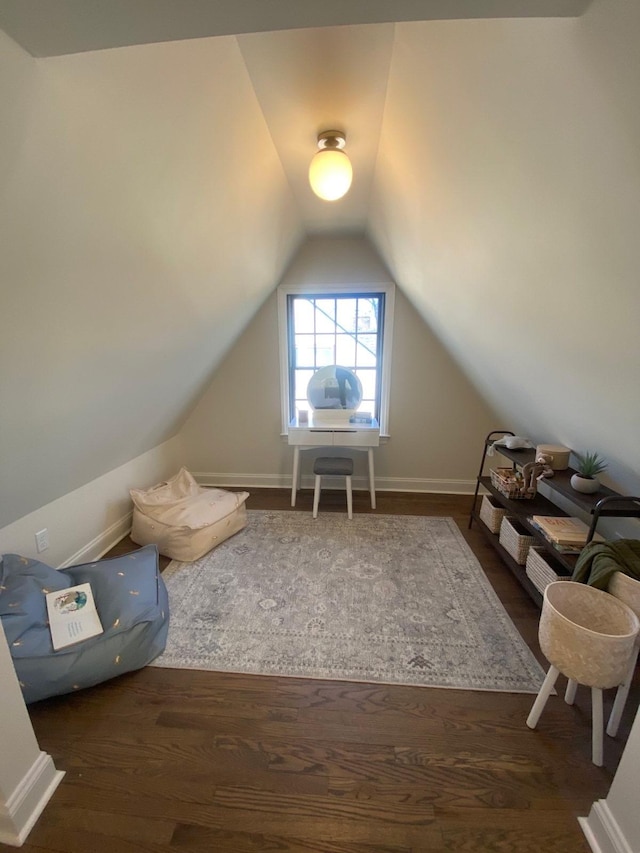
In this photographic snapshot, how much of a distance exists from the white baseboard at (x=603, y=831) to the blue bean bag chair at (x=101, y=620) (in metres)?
1.63

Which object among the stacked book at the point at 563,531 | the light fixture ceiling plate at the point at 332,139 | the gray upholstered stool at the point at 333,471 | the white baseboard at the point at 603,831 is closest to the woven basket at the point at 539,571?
the stacked book at the point at 563,531

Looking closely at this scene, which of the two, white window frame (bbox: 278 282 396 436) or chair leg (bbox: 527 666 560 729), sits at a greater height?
white window frame (bbox: 278 282 396 436)

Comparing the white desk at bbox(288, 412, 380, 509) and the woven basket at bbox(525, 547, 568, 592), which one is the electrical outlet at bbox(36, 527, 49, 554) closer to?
the white desk at bbox(288, 412, 380, 509)

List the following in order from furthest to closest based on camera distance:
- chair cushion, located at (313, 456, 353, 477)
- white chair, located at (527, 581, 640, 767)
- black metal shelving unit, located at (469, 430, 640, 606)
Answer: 1. chair cushion, located at (313, 456, 353, 477)
2. black metal shelving unit, located at (469, 430, 640, 606)
3. white chair, located at (527, 581, 640, 767)

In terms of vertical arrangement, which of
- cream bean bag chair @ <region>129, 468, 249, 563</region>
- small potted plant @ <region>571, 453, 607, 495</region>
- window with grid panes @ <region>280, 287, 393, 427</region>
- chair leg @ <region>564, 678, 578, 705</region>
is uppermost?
window with grid panes @ <region>280, 287, 393, 427</region>

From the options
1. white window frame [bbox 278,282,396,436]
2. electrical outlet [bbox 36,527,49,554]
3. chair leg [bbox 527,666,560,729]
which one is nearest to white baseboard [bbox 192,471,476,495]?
white window frame [bbox 278,282,396,436]

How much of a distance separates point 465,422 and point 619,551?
6.07 ft

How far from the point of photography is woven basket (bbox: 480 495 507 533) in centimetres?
231

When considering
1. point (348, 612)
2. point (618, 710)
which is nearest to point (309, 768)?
Result: point (348, 612)

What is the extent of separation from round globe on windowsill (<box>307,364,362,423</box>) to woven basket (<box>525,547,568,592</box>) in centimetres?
159

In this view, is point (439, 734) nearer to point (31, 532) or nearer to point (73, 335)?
point (73, 335)

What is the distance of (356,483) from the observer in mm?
3268

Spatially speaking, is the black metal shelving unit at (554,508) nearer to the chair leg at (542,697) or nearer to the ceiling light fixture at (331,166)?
the chair leg at (542,697)

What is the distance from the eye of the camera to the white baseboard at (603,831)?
91 cm
